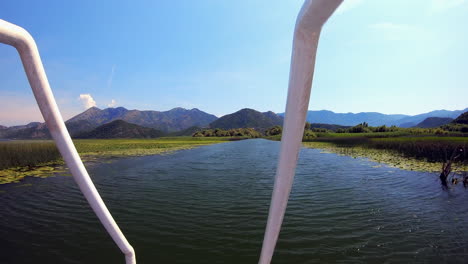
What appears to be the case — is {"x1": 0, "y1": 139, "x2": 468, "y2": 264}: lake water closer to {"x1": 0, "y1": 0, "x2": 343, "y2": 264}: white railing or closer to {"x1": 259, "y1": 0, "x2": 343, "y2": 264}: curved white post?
{"x1": 0, "y1": 0, "x2": 343, "y2": 264}: white railing

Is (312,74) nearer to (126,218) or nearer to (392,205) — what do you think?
(126,218)

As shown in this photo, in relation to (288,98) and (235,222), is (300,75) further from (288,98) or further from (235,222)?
(235,222)

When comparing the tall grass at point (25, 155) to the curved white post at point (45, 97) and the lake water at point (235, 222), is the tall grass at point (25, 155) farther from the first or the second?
the curved white post at point (45, 97)

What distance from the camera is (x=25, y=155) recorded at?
73.3 feet

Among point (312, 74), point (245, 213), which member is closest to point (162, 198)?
point (245, 213)

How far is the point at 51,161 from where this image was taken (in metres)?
24.3

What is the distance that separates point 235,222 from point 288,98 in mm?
8521

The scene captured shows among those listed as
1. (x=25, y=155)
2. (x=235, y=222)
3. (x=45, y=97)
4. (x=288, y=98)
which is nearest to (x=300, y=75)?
(x=288, y=98)

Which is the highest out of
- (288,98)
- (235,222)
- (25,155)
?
(288,98)

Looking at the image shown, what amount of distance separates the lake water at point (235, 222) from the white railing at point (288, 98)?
5.57 metres

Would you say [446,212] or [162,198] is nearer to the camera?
[446,212]

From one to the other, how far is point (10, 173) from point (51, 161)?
6.72m

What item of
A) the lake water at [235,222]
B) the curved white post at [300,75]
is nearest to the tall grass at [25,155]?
the lake water at [235,222]

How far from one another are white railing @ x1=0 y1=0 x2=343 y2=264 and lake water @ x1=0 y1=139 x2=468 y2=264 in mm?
5572
